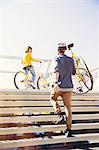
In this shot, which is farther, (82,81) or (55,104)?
(82,81)

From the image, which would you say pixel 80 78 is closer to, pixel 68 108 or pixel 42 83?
pixel 42 83

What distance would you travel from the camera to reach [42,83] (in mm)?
11031

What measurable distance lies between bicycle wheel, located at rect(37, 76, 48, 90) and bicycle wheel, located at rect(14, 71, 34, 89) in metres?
0.46

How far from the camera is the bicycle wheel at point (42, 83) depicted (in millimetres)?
10953

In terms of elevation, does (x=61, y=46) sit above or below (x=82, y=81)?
above

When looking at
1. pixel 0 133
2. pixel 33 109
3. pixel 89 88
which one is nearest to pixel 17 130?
pixel 0 133

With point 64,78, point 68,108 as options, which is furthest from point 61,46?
point 68,108

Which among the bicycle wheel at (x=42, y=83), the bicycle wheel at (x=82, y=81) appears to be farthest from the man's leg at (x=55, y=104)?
the bicycle wheel at (x=42, y=83)

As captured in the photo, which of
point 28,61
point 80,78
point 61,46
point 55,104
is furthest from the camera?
point 28,61

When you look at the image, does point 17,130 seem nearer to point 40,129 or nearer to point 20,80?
point 40,129

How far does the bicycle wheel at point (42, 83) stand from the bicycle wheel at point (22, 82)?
465mm

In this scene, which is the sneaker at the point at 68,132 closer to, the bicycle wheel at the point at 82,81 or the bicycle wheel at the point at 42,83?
the bicycle wheel at the point at 82,81

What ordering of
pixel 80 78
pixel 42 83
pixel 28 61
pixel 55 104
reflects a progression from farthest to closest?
pixel 42 83, pixel 28 61, pixel 80 78, pixel 55 104

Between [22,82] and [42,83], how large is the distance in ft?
2.56
